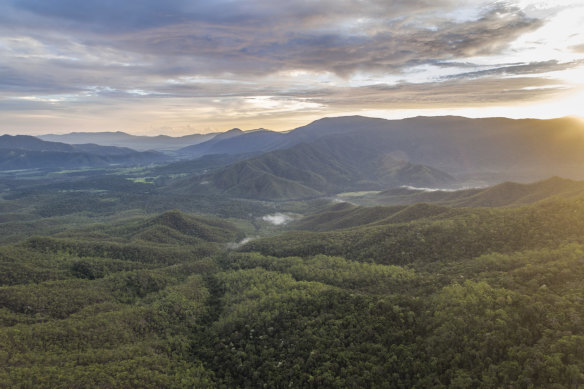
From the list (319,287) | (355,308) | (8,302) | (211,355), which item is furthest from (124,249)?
(355,308)

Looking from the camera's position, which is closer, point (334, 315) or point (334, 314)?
point (334, 315)

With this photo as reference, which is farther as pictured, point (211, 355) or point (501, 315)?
point (211, 355)

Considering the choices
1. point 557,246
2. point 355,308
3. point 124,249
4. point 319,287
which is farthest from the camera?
point 124,249

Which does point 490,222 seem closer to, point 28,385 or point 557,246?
point 557,246

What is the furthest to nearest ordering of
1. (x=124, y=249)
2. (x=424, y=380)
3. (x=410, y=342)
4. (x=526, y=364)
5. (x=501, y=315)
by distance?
1. (x=124, y=249)
2. (x=410, y=342)
3. (x=501, y=315)
4. (x=424, y=380)
5. (x=526, y=364)

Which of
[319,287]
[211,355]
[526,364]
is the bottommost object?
[211,355]

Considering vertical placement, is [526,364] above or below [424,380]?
above

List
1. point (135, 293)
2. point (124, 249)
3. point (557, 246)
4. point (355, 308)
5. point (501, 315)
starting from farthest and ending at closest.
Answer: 1. point (124, 249)
2. point (135, 293)
3. point (557, 246)
4. point (355, 308)
5. point (501, 315)

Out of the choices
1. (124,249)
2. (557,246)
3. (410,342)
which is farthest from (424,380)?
(124,249)

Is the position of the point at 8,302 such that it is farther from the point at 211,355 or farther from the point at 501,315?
the point at 501,315
